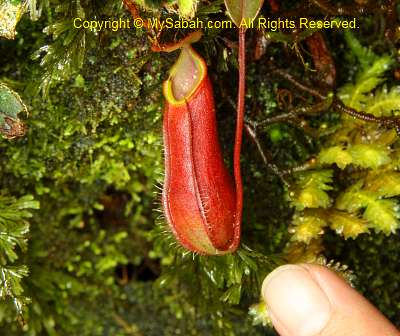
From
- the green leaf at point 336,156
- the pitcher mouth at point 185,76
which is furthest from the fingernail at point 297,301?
the pitcher mouth at point 185,76

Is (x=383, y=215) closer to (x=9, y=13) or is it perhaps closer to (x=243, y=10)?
(x=243, y=10)

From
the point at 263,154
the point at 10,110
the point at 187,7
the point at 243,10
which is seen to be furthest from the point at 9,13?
the point at 263,154

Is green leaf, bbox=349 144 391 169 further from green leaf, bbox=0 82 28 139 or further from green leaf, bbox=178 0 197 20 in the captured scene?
green leaf, bbox=0 82 28 139

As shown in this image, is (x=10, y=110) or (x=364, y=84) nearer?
(x=10, y=110)

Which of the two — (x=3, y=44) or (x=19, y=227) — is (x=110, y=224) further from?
(x=3, y=44)

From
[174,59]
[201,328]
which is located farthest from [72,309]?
[174,59]
